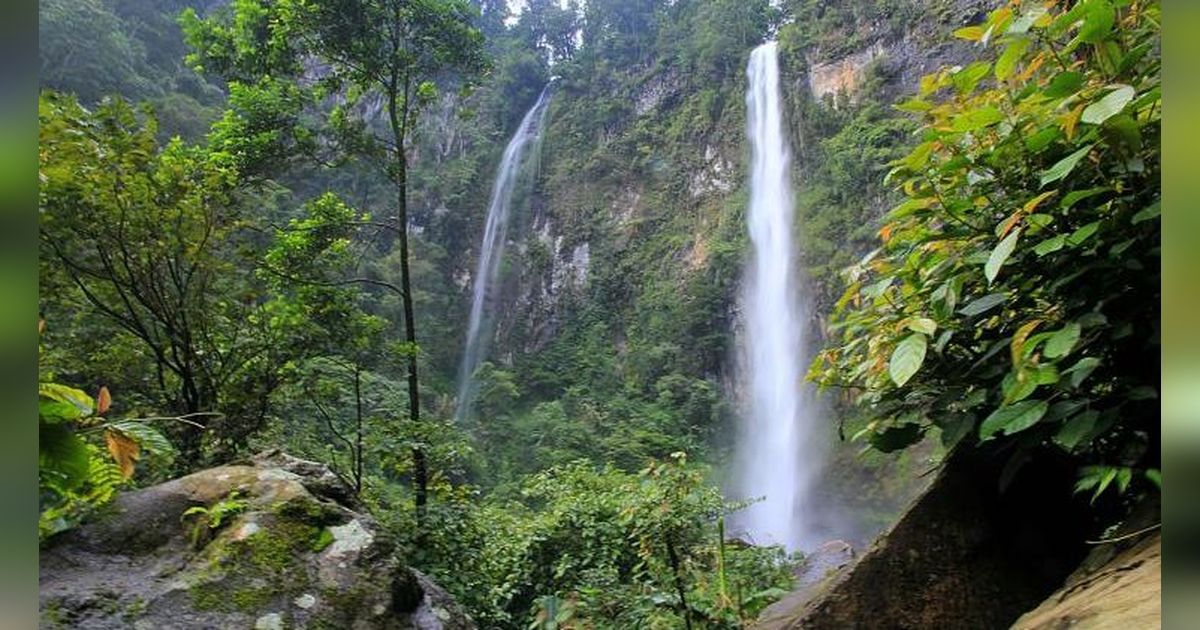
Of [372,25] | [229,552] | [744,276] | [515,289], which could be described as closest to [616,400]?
[744,276]

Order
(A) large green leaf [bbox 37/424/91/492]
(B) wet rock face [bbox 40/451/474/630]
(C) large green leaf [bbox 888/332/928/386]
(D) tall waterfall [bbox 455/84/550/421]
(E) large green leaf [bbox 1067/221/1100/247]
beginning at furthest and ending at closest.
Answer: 1. (D) tall waterfall [bbox 455/84/550/421]
2. (B) wet rock face [bbox 40/451/474/630]
3. (C) large green leaf [bbox 888/332/928/386]
4. (E) large green leaf [bbox 1067/221/1100/247]
5. (A) large green leaf [bbox 37/424/91/492]

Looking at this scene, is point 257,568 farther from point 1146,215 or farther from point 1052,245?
point 1146,215

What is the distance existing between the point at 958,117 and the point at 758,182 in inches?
760

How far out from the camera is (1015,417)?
4.41 feet

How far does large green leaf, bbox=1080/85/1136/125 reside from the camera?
44.1 inches

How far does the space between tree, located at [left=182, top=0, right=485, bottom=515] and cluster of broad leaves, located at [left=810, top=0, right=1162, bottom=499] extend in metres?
3.72

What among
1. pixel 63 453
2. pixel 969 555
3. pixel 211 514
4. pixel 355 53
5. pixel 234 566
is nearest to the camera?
pixel 63 453

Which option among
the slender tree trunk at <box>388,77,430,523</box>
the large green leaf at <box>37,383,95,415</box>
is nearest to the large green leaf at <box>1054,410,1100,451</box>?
the large green leaf at <box>37,383,95,415</box>

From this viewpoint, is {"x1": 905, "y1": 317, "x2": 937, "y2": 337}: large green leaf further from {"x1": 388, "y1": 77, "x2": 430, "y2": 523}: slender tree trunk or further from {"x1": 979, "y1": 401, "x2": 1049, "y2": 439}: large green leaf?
Result: {"x1": 388, "y1": 77, "x2": 430, "y2": 523}: slender tree trunk

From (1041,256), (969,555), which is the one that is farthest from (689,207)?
(1041,256)

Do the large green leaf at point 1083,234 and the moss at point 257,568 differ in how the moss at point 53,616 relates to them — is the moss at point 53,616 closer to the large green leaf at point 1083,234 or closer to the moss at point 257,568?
the moss at point 257,568

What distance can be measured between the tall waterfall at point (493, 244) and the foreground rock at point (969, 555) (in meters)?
19.0

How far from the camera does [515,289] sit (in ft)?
81.6

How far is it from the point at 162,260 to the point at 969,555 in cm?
421
